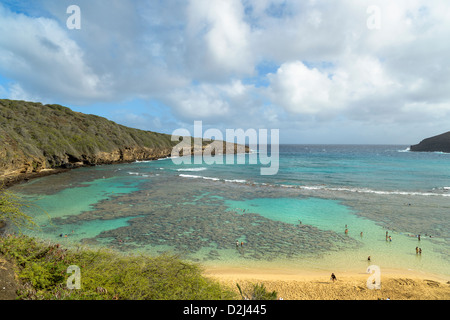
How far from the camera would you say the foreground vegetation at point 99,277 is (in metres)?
8.66

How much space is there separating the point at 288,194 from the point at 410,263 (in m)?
23.9

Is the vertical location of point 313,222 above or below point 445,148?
below

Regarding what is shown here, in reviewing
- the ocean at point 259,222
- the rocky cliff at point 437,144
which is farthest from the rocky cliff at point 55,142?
the rocky cliff at point 437,144

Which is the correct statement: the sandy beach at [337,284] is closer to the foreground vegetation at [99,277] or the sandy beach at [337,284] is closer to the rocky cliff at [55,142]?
the foreground vegetation at [99,277]

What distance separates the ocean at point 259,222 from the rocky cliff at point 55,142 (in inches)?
326

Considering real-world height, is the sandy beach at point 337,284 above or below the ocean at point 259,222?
below

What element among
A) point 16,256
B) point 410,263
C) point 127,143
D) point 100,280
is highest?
point 127,143

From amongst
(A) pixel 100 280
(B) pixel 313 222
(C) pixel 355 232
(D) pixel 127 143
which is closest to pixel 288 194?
(B) pixel 313 222

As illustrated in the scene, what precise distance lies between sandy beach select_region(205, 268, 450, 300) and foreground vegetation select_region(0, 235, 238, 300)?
436 centimetres

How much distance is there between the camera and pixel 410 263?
1873 centimetres

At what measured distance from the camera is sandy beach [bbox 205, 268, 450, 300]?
14016mm

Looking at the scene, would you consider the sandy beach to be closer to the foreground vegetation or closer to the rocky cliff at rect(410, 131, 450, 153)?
the foreground vegetation

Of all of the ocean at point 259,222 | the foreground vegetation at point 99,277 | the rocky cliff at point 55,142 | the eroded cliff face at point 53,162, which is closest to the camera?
the foreground vegetation at point 99,277
